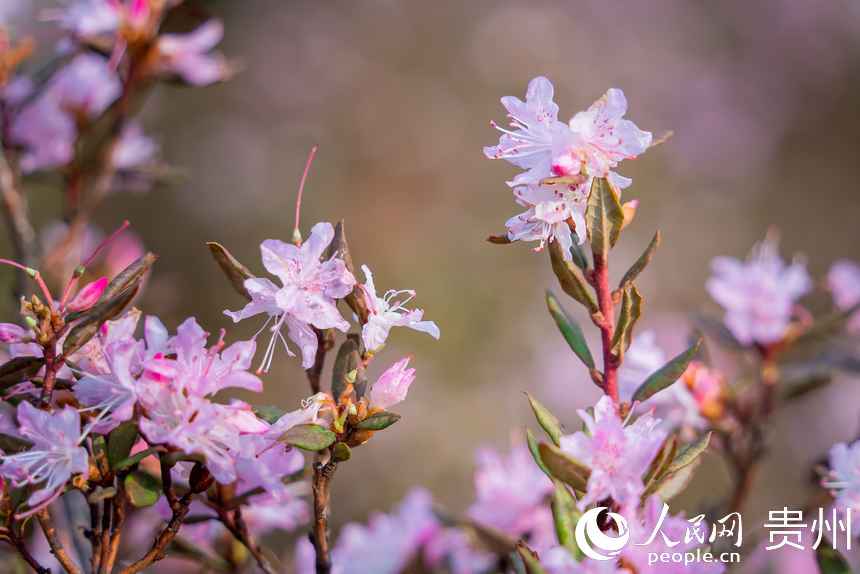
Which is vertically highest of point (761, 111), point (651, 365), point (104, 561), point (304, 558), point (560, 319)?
point (761, 111)

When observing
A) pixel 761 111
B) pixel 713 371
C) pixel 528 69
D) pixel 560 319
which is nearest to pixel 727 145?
pixel 761 111

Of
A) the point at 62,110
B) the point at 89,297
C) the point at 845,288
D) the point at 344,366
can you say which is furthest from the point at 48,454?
the point at 845,288

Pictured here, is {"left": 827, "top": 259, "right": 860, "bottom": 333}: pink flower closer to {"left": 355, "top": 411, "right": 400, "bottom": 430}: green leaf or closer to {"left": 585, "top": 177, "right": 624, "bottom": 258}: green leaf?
{"left": 585, "top": 177, "right": 624, "bottom": 258}: green leaf

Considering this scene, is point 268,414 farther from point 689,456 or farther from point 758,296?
point 758,296

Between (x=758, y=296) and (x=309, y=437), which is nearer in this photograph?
(x=309, y=437)

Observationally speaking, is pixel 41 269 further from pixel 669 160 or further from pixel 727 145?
pixel 727 145

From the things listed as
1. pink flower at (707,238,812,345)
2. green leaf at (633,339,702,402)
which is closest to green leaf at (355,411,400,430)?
green leaf at (633,339,702,402)
